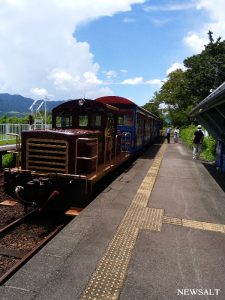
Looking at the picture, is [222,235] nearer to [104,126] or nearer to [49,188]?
[49,188]

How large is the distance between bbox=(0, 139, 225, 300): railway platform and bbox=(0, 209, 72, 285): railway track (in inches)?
28.6

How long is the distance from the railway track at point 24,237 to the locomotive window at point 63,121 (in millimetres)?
2967

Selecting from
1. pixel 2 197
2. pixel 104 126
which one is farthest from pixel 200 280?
pixel 2 197

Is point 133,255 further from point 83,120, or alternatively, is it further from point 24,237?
point 83,120

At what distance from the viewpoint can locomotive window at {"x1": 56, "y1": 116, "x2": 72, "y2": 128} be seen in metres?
10.0

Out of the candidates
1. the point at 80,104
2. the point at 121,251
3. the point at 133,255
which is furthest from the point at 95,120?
the point at 133,255

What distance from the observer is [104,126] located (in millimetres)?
10023

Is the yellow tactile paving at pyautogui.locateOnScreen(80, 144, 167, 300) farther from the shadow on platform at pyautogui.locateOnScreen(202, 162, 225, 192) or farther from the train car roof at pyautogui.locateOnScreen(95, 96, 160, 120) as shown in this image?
the train car roof at pyautogui.locateOnScreen(95, 96, 160, 120)

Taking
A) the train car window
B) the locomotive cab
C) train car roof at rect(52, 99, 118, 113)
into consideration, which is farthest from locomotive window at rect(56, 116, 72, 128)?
the locomotive cab

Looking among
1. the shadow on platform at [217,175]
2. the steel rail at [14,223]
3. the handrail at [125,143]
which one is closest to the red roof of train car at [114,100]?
the handrail at [125,143]

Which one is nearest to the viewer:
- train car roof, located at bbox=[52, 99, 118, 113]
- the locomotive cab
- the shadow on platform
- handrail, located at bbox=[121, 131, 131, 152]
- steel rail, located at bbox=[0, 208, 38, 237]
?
steel rail, located at bbox=[0, 208, 38, 237]

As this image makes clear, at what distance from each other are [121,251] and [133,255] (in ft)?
0.70

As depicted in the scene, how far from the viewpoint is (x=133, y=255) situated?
4867 mm

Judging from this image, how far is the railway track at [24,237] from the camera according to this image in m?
5.58
